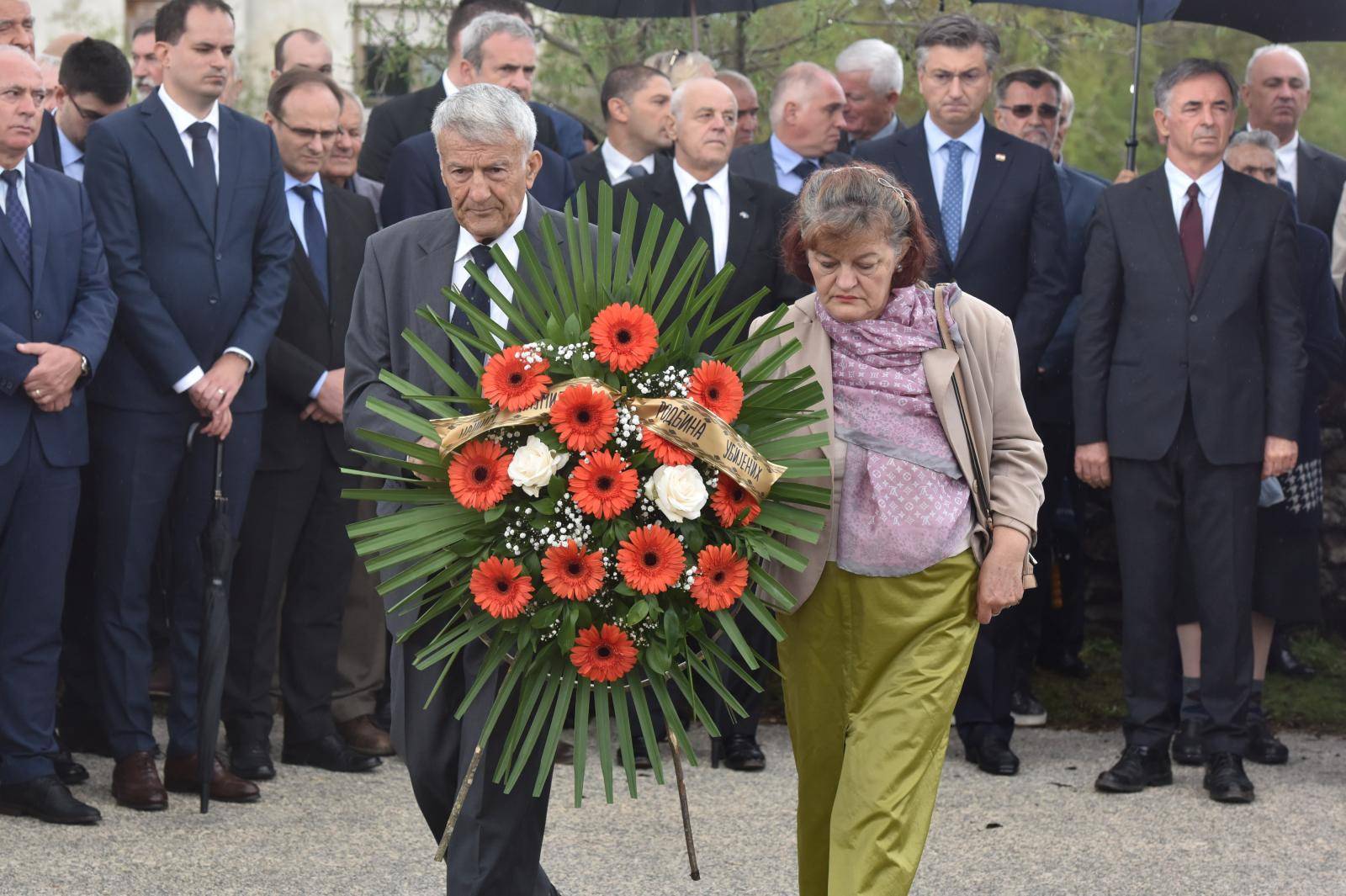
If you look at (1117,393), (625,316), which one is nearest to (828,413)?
(625,316)

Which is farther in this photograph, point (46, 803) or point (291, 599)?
point (291, 599)

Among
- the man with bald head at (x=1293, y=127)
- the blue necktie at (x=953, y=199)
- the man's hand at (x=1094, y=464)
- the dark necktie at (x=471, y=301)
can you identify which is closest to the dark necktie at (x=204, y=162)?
the dark necktie at (x=471, y=301)

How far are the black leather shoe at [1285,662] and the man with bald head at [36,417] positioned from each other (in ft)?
18.0

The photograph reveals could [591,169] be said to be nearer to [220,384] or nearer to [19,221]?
[220,384]

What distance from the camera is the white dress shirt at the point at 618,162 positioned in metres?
8.21

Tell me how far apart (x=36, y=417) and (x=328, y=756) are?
177 centimetres

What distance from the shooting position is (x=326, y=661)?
293 inches

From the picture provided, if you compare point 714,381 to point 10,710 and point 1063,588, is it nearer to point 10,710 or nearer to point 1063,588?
point 10,710

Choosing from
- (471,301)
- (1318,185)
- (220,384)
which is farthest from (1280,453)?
(220,384)

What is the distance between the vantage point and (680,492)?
422 centimetres

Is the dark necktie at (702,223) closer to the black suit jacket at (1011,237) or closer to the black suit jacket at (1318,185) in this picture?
the black suit jacket at (1011,237)

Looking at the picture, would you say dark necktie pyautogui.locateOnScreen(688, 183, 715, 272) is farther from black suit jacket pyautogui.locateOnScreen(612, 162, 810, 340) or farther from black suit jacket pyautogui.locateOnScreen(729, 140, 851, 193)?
black suit jacket pyautogui.locateOnScreen(729, 140, 851, 193)

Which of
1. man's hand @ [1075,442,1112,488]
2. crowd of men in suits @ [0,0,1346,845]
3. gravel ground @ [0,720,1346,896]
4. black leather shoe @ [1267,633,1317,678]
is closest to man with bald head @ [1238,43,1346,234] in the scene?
crowd of men in suits @ [0,0,1346,845]

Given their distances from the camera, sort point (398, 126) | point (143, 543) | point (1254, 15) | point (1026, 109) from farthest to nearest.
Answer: point (1026, 109)
point (398, 126)
point (1254, 15)
point (143, 543)
